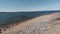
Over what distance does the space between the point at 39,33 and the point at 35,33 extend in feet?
1.13

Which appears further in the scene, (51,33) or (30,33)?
(30,33)

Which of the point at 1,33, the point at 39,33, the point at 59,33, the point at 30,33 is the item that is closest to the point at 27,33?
the point at 30,33

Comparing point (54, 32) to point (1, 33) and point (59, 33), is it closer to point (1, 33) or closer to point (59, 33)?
point (59, 33)

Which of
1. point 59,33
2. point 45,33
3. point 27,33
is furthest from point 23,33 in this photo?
point 59,33

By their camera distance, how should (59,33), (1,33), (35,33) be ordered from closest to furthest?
(59,33), (35,33), (1,33)

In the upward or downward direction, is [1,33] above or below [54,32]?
below

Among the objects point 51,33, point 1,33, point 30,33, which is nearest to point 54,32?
point 51,33

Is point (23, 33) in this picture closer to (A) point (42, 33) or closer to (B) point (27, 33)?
(B) point (27, 33)

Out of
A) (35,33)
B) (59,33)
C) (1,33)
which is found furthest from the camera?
(1,33)

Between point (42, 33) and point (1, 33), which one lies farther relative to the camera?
point (1, 33)

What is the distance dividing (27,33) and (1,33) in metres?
3.85

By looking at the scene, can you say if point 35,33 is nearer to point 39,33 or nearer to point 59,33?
point 39,33

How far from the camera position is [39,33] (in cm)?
1152

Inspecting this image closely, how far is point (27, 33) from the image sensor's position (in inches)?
472
